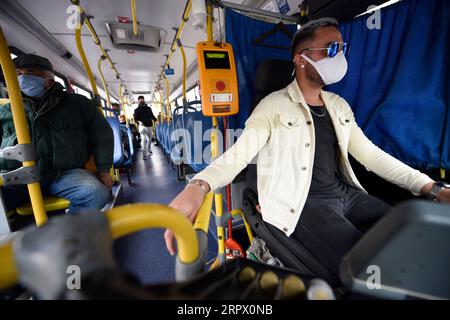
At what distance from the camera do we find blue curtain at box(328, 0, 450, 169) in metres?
1.29

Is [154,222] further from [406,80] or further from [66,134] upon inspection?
[406,80]

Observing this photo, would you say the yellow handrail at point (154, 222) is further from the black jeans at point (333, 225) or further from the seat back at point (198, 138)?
the seat back at point (198, 138)

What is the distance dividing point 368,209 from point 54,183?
7.82 feet

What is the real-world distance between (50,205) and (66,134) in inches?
23.8

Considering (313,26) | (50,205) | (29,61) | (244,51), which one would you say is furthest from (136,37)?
(313,26)

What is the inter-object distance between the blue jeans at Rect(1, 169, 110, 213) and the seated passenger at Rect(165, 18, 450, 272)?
1.32 meters

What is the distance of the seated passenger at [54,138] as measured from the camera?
Answer: 4.88 ft

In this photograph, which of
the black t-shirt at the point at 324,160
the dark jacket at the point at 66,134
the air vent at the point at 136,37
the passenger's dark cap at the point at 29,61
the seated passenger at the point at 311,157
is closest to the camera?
the seated passenger at the point at 311,157

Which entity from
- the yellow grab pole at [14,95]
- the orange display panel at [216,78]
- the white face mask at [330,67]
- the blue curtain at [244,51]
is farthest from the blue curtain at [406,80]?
the yellow grab pole at [14,95]

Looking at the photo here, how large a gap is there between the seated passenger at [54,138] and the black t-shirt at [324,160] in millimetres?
1788

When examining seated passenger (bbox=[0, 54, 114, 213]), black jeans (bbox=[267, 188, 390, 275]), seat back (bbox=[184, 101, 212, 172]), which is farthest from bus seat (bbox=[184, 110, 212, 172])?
black jeans (bbox=[267, 188, 390, 275])

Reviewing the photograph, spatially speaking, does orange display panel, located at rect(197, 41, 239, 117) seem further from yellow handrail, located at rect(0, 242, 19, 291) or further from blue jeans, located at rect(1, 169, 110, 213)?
yellow handrail, located at rect(0, 242, 19, 291)

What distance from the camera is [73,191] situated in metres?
1.59
